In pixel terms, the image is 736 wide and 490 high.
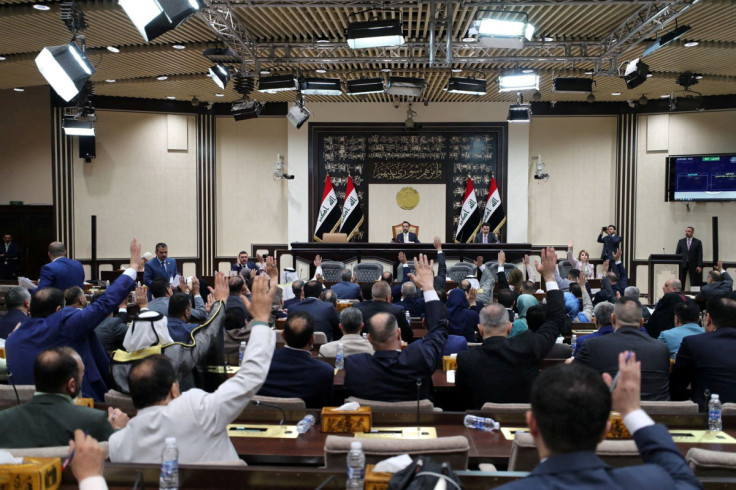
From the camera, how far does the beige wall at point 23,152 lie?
1308cm

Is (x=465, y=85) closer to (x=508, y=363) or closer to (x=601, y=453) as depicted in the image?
(x=508, y=363)

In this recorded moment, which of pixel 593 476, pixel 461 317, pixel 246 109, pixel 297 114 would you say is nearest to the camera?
pixel 593 476

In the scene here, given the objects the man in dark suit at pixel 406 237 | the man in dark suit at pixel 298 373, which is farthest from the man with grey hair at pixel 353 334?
the man in dark suit at pixel 406 237

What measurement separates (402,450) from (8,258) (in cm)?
1248

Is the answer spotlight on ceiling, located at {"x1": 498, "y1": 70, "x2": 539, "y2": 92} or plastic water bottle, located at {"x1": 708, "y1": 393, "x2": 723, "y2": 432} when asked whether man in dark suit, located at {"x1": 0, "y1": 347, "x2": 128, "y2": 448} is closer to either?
plastic water bottle, located at {"x1": 708, "y1": 393, "x2": 723, "y2": 432}

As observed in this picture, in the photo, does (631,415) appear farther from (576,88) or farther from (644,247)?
(644,247)

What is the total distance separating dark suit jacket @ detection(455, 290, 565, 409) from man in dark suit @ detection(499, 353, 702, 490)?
185 centimetres

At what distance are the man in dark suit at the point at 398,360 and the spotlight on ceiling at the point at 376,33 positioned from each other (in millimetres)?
5018

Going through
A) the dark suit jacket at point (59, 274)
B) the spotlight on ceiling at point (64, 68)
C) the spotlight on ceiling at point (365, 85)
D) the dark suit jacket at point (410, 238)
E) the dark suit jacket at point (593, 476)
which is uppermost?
the spotlight on ceiling at point (365, 85)

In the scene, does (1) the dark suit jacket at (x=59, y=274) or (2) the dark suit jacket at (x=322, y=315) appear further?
(1) the dark suit jacket at (x=59, y=274)

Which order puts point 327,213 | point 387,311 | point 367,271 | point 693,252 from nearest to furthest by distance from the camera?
1. point 387,311
2. point 367,271
3. point 693,252
4. point 327,213

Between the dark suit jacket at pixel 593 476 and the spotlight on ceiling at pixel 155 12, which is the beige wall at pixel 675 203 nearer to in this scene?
the spotlight on ceiling at pixel 155 12

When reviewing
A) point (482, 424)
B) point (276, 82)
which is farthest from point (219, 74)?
point (482, 424)

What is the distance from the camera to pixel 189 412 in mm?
2230
